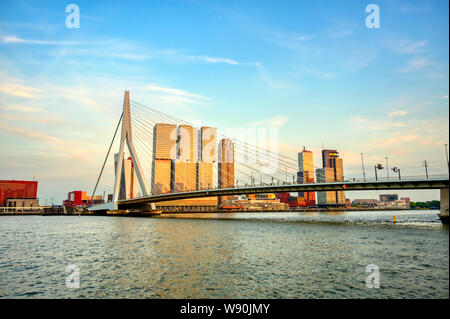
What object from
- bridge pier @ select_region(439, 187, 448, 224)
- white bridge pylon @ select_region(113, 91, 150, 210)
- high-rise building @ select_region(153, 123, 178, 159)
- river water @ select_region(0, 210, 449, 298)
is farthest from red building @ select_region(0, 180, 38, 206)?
bridge pier @ select_region(439, 187, 448, 224)

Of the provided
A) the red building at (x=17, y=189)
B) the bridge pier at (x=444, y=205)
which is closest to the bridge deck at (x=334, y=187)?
the bridge pier at (x=444, y=205)

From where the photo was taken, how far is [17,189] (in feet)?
620

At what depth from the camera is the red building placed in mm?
185500

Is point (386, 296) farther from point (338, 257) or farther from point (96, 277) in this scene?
point (96, 277)

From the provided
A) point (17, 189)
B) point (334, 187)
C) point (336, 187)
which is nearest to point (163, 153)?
point (17, 189)

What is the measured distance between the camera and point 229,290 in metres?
13.0

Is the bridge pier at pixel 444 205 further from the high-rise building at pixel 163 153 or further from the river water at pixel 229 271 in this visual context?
the high-rise building at pixel 163 153

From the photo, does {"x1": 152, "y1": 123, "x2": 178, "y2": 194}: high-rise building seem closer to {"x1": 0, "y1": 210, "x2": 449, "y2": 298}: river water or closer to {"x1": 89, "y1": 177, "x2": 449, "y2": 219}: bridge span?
{"x1": 89, "y1": 177, "x2": 449, "y2": 219}: bridge span

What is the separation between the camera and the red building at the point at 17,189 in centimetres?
18550

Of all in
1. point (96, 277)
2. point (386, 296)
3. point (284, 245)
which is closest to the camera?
point (386, 296)

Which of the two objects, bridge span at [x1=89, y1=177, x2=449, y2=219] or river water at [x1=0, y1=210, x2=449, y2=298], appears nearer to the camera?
river water at [x1=0, y1=210, x2=449, y2=298]

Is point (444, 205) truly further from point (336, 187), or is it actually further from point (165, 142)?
point (165, 142)
